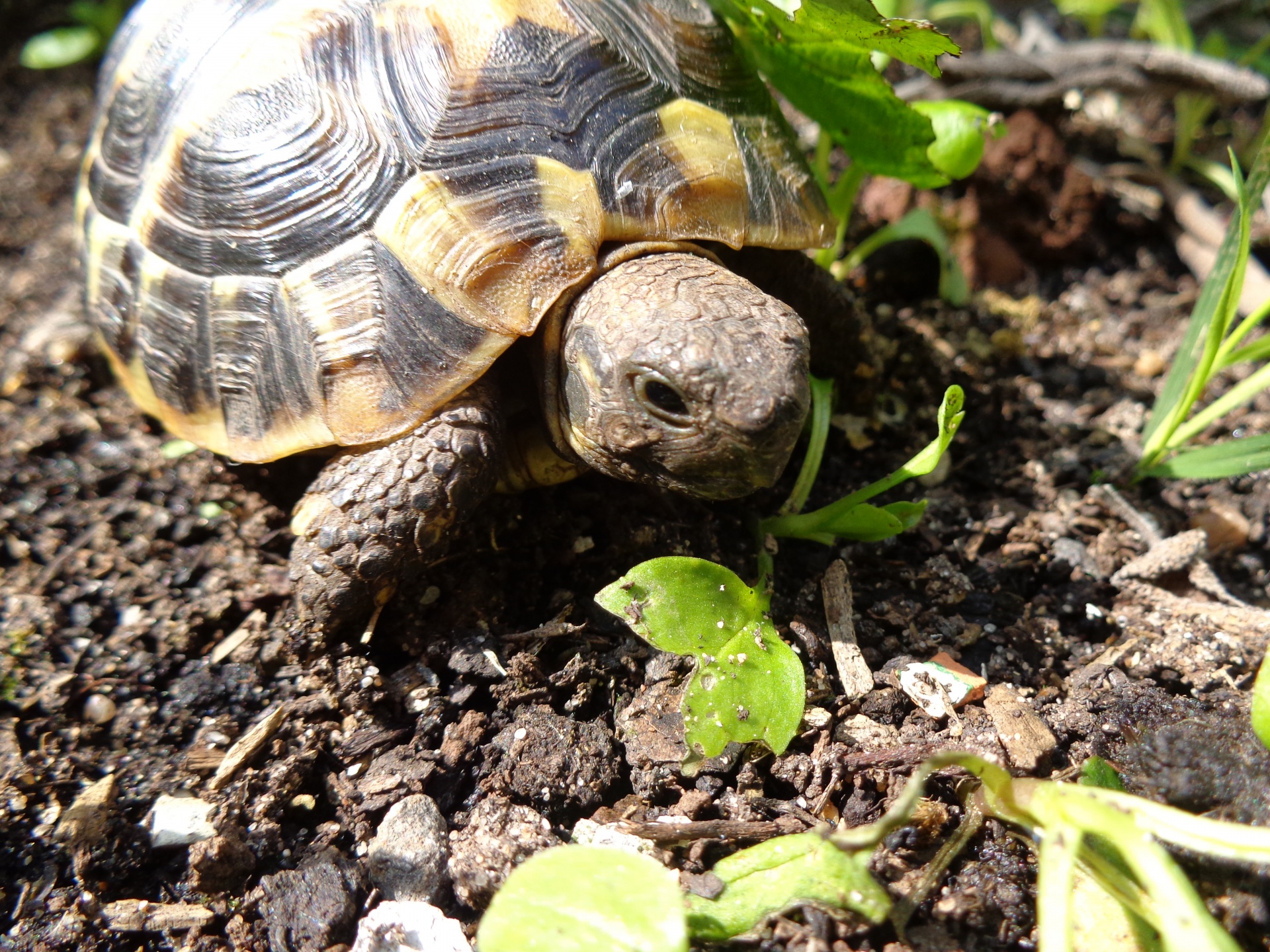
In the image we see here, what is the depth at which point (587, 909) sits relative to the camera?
1.22m

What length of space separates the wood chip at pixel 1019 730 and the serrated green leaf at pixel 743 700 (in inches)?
15.5

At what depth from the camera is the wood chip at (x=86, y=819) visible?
5.56 feet

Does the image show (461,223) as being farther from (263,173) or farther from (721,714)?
(721,714)

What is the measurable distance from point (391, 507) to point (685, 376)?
708mm

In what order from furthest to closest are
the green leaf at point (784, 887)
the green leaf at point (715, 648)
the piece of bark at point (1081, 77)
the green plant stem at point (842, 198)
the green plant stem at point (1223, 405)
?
the piece of bark at point (1081, 77) → the green plant stem at point (842, 198) → the green plant stem at point (1223, 405) → the green leaf at point (715, 648) → the green leaf at point (784, 887)

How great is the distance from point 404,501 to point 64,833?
0.93m

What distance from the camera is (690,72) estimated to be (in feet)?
6.66

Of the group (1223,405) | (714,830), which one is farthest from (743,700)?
(1223,405)

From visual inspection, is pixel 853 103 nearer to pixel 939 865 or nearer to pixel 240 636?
pixel 939 865

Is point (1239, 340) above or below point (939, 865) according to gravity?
above

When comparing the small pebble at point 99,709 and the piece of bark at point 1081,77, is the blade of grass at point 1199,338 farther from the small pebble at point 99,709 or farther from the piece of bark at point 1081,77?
the small pebble at point 99,709

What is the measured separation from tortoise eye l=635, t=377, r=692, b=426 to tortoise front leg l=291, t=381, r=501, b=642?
0.40m

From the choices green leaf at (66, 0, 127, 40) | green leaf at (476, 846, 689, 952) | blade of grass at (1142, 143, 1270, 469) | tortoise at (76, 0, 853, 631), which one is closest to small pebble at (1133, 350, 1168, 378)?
blade of grass at (1142, 143, 1270, 469)

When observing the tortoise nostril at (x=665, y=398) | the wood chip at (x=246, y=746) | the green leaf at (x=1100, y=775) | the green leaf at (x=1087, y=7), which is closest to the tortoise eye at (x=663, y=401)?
the tortoise nostril at (x=665, y=398)
